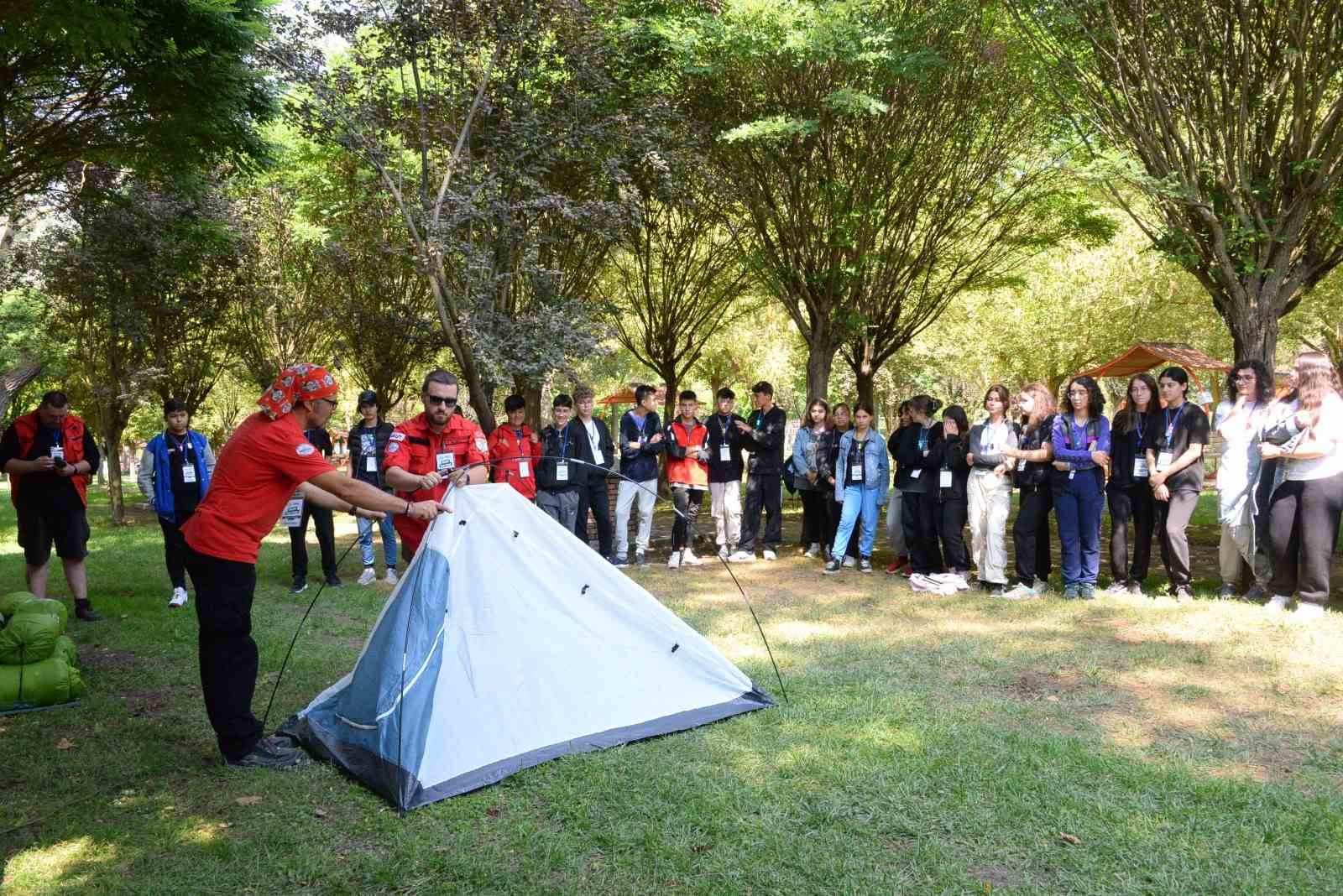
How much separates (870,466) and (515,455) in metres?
3.66

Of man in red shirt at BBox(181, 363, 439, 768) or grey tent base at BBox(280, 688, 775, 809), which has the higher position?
man in red shirt at BBox(181, 363, 439, 768)

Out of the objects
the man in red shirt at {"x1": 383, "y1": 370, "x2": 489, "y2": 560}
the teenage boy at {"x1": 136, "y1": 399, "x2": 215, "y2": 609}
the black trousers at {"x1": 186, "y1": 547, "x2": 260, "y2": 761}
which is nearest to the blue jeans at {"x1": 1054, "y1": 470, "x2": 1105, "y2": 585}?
the man in red shirt at {"x1": 383, "y1": 370, "x2": 489, "y2": 560}

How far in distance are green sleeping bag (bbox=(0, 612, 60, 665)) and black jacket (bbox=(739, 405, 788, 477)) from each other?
6811 mm

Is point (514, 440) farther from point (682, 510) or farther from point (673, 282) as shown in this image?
point (673, 282)

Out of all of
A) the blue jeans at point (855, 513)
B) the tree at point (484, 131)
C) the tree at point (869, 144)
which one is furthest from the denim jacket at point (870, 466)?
the tree at point (869, 144)

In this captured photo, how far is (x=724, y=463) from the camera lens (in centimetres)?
1037

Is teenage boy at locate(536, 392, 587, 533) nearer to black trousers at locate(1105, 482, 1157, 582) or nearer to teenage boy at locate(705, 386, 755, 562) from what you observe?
teenage boy at locate(705, 386, 755, 562)

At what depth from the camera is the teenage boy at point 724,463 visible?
10367 millimetres

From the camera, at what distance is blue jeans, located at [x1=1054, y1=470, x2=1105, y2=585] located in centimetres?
789

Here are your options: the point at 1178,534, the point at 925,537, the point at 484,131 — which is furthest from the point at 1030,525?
the point at 484,131

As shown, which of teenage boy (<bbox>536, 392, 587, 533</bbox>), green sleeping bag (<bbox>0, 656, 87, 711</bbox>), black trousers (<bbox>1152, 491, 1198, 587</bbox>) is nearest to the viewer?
green sleeping bag (<bbox>0, 656, 87, 711</bbox>)

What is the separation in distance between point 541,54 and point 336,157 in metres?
7.24

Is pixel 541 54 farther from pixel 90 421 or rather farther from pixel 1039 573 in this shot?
pixel 90 421

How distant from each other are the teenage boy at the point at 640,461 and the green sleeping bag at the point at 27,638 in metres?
5.52
